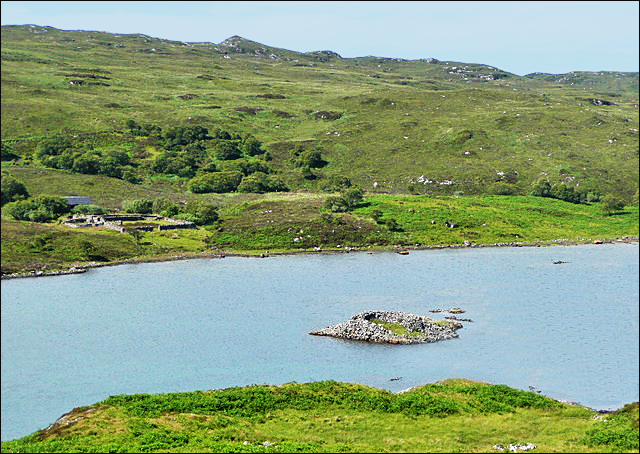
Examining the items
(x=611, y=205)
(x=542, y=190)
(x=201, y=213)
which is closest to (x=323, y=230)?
(x=201, y=213)

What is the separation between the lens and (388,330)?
8675cm

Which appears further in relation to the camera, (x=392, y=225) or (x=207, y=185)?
(x=207, y=185)

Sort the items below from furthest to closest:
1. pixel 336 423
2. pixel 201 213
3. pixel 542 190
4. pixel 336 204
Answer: pixel 542 190, pixel 336 204, pixel 201 213, pixel 336 423

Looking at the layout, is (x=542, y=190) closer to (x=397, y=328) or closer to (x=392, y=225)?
(x=392, y=225)

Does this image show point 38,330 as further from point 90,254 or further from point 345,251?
point 345,251

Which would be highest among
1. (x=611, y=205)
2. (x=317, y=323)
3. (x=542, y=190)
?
(x=542, y=190)

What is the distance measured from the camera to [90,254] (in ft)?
441

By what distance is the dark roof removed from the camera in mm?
167500

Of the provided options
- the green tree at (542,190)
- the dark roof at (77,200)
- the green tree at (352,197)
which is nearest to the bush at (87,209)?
the dark roof at (77,200)

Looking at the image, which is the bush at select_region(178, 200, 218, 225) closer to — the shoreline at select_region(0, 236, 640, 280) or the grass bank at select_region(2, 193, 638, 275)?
the grass bank at select_region(2, 193, 638, 275)

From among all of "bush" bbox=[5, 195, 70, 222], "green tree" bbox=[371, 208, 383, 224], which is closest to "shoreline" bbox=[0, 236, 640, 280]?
"green tree" bbox=[371, 208, 383, 224]

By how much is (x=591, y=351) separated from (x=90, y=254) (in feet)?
312

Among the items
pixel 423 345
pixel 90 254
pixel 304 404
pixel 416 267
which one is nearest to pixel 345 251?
pixel 416 267

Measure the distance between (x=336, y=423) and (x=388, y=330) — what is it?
35.4 metres
